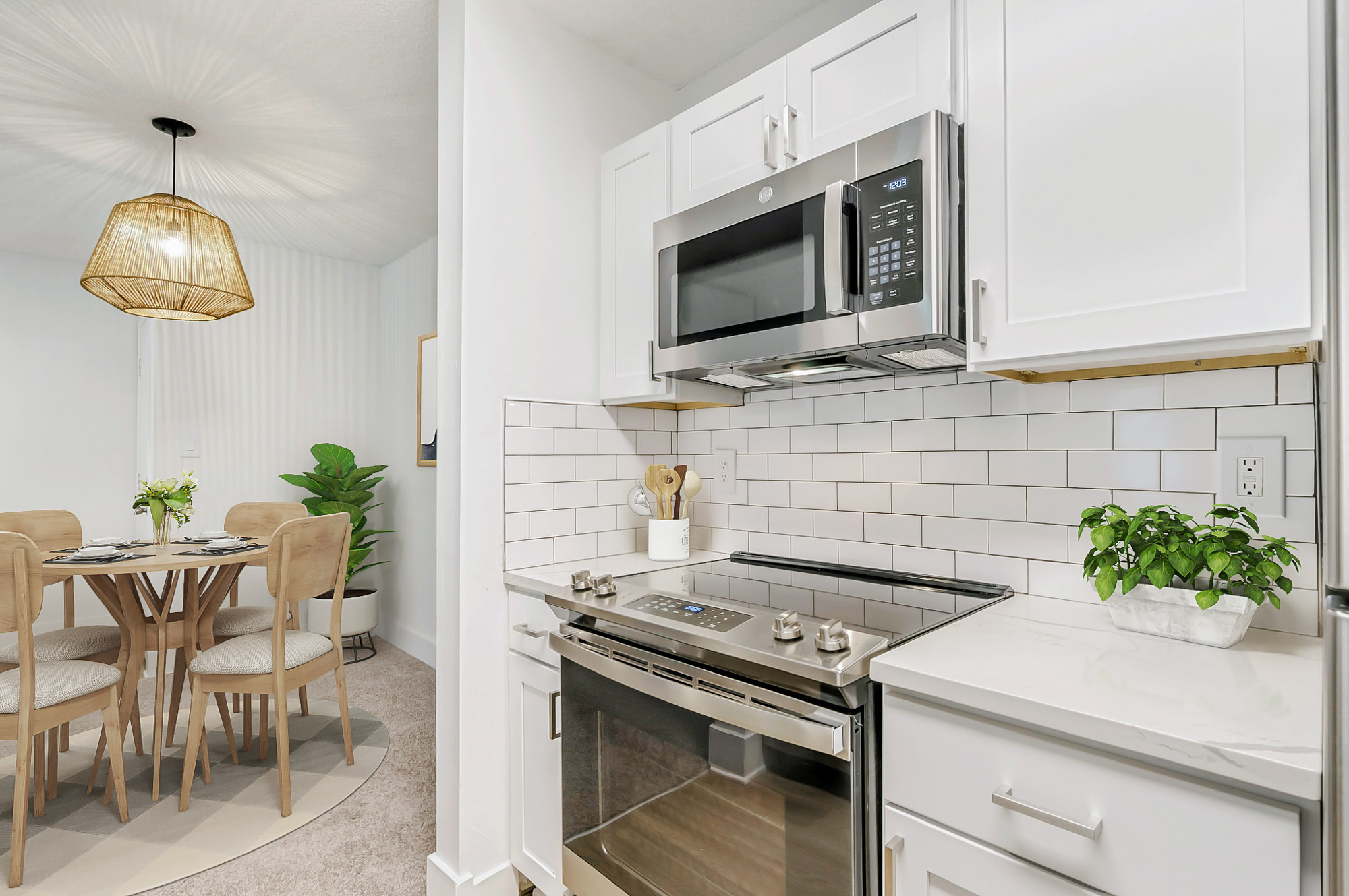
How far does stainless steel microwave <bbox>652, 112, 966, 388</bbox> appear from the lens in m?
1.22

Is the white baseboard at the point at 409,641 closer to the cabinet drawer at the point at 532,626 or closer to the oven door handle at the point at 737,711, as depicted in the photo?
the cabinet drawer at the point at 532,626

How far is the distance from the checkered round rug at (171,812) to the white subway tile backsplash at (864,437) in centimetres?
217

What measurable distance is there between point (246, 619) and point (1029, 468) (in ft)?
10.2

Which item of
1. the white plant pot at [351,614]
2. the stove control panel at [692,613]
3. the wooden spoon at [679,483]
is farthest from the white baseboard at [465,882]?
the white plant pot at [351,614]

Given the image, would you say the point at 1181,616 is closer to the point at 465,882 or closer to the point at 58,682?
the point at 465,882

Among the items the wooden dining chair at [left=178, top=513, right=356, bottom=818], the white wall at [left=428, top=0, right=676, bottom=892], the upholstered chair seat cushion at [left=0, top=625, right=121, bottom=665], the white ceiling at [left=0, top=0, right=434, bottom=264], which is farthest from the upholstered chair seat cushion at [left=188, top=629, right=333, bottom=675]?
the white ceiling at [left=0, top=0, right=434, bottom=264]

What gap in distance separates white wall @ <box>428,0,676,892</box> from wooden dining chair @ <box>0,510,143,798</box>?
58.1 inches

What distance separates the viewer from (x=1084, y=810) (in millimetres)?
797

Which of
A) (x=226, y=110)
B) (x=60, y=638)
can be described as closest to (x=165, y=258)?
(x=226, y=110)

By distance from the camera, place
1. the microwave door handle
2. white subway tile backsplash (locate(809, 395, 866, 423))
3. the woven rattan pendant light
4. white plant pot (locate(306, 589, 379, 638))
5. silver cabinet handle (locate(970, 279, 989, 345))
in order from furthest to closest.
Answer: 1. white plant pot (locate(306, 589, 379, 638))
2. the woven rattan pendant light
3. white subway tile backsplash (locate(809, 395, 866, 423))
4. the microwave door handle
5. silver cabinet handle (locate(970, 279, 989, 345))

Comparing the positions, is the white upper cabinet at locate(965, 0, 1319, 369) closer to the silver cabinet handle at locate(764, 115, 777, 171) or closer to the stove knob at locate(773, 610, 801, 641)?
the silver cabinet handle at locate(764, 115, 777, 171)

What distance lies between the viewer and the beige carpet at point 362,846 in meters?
1.81

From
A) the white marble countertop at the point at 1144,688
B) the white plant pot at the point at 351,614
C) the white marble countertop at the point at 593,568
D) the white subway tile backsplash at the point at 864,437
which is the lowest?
the white plant pot at the point at 351,614

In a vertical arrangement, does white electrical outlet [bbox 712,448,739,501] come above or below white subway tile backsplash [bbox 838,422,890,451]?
below
